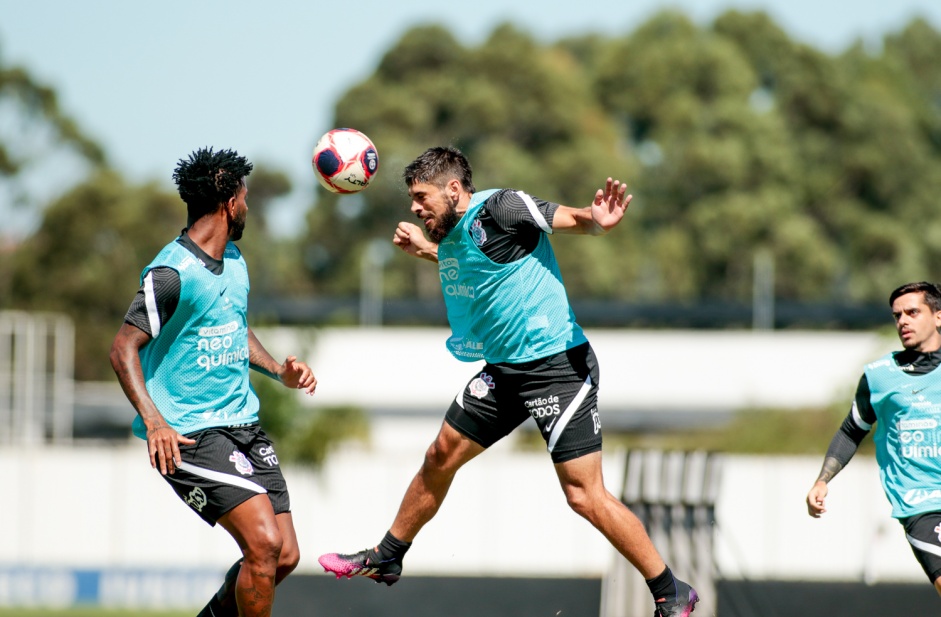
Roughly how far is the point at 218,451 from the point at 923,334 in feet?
12.1

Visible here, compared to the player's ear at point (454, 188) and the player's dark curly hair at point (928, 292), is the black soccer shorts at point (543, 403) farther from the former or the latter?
the player's dark curly hair at point (928, 292)

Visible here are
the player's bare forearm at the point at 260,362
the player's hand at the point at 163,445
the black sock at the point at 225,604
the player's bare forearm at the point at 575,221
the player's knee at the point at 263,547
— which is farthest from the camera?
the player's bare forearm at the point at 260,362

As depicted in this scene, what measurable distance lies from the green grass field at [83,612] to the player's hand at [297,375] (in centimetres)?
867

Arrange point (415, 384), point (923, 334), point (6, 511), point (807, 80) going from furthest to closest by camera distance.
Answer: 1. point (807, 80)
2. point (415, 384)
3. point (6, 511)
4. point (923, 334)

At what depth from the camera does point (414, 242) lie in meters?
6.98

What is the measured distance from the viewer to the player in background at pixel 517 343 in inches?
248

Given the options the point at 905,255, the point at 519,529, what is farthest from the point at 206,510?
the point at 905,255

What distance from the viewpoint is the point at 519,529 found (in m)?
20.8

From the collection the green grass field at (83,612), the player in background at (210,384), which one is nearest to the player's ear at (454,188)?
the player in background at (210,384)

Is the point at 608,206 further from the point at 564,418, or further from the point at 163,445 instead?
the point at 163,445

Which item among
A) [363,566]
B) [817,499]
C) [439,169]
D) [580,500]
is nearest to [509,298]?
[439,169]

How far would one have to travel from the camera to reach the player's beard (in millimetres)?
6438

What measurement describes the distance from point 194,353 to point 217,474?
0.57 metres

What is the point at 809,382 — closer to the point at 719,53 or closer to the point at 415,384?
the point at 415,384
